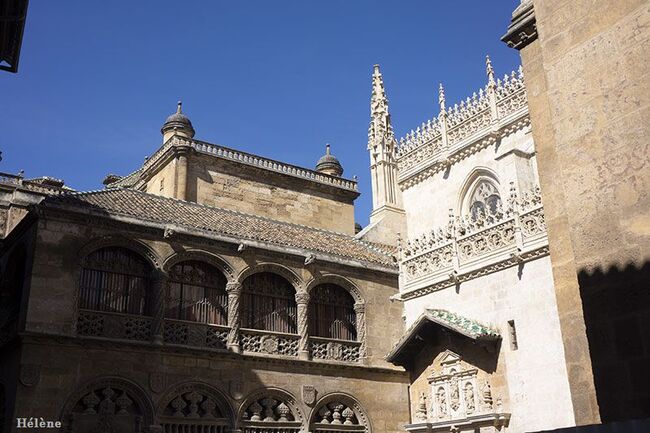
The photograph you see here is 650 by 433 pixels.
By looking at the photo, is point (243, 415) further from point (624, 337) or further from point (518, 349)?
point (624, 337)

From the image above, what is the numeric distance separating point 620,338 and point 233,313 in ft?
46.7

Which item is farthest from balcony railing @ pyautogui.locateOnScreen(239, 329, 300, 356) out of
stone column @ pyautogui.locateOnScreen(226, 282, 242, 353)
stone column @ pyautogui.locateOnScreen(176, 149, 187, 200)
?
stone column @ pyautogui.locateOnScreen(176, 149, 187, 200)

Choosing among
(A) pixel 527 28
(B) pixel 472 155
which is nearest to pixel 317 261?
(B) pixel 472 155

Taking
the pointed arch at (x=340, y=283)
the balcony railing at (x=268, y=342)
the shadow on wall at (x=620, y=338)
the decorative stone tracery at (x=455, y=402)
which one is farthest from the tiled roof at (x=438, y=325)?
the shadow on wall at (x=620, y=338)

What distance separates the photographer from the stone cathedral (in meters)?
15.8

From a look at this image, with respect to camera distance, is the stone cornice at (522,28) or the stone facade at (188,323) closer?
the stone cornice at (522,28)

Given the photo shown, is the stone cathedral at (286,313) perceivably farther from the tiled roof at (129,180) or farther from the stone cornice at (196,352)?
the tiled roof at (129,180)

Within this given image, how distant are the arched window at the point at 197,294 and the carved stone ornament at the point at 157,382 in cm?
160

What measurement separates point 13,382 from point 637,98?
47.7 feet

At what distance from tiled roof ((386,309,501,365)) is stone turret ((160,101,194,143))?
13011mm

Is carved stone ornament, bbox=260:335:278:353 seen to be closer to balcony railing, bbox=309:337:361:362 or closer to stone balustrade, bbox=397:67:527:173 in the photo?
balcony railing, bbox=309:337:361:362

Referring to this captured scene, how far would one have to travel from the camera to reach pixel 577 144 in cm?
700

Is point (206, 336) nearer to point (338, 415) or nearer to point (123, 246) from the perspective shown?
point (123, 246)

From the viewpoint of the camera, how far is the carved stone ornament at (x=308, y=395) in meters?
19.8
